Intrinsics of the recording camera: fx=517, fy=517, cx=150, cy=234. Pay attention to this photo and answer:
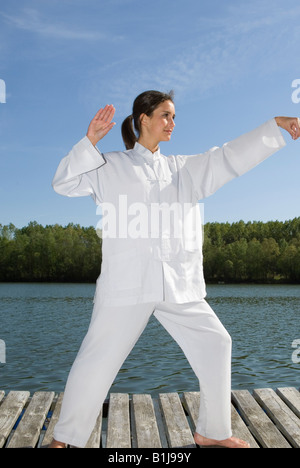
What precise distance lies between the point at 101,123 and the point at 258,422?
2.34 m

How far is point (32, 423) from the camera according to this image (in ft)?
11.9

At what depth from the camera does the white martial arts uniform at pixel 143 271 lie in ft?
9.01

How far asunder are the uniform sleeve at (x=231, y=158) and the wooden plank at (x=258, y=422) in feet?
5.28

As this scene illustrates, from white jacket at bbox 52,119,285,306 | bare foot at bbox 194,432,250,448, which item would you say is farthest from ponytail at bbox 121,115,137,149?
bare foot at bbox 194,432,250,448

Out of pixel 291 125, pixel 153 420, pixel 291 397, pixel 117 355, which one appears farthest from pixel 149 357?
pixel 291 125

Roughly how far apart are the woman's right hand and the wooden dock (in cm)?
187

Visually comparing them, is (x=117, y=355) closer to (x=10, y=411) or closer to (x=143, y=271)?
(x=143, y=271)

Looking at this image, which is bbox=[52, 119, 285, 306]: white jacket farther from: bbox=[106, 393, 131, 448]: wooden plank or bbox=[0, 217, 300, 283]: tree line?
bbox=[0, 217, 300, 283]: tree line

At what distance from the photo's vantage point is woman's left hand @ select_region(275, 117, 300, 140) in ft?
9.33

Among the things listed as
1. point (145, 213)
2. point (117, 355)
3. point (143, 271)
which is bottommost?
point (117, 355)

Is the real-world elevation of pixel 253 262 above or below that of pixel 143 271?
above
